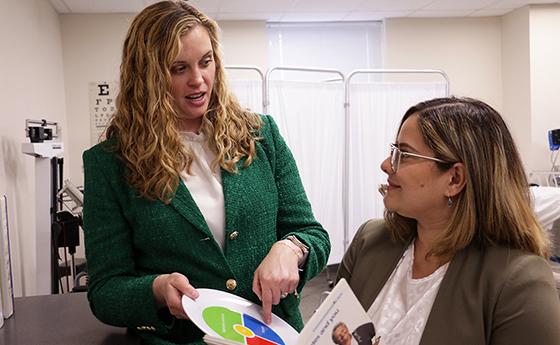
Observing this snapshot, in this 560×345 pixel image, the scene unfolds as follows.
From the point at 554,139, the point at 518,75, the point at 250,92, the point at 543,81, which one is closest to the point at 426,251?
the point at 250,92

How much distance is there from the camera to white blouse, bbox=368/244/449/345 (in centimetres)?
116

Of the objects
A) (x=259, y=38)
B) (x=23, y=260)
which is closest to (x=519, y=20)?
(x=259, y=38)

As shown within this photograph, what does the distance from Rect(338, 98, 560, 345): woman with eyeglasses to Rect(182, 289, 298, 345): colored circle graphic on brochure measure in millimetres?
317

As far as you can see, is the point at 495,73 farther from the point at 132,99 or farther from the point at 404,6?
the point at 132,99

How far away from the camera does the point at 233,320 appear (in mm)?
917

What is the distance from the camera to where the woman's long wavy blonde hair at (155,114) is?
111 centimetres

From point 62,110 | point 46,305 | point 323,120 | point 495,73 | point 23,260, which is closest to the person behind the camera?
point 46,305

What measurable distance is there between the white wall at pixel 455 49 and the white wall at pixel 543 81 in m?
0.52

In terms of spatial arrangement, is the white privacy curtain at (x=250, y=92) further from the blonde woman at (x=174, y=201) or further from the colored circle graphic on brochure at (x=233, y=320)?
the colored circle graphic on brochure at (x=233, y=320)

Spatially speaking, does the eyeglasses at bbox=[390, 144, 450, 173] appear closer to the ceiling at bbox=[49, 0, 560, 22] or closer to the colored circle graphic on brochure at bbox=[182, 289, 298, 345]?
the colored circle graphic on brochure at bbox=[182, 289, 298, 345]

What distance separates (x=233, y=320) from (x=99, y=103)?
4.53 m

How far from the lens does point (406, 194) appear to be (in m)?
1.19

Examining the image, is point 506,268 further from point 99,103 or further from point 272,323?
point 99,103

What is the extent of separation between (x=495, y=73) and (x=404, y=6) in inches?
59.1
